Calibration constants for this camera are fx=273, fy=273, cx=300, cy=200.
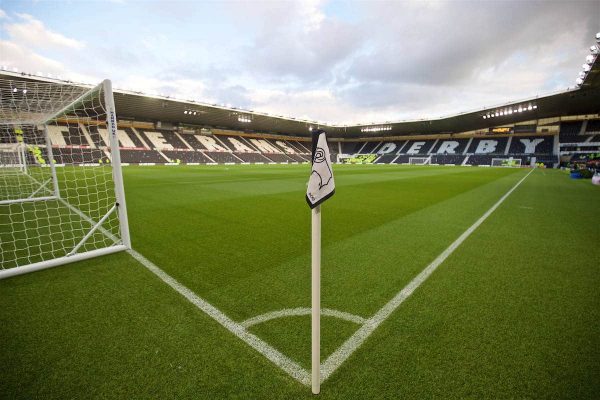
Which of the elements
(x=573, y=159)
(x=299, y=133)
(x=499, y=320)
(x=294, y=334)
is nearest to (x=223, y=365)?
(x=294, y=334)

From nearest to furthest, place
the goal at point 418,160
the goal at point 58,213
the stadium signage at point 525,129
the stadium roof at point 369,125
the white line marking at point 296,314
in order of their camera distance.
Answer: the white line marking at point 296,314 → the goal at point 58,213 → the stadium roof at point 369,125 → the stadium signage at point 525,129 → the goal at point 418,160

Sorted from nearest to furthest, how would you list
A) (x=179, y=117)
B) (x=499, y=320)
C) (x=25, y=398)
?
(x=25, y=398) < (x=499, y=320) < (x=179, y=117)

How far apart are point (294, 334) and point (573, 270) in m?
3.96

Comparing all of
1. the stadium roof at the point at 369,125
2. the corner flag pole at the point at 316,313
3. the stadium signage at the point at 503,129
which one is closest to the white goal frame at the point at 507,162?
the stadium roof at the point at 369,125

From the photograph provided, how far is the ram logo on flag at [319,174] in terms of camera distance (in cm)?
152

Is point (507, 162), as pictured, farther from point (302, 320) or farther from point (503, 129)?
point (302, 320)

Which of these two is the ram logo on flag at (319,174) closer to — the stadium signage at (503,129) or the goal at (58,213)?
the goal at (58,213)

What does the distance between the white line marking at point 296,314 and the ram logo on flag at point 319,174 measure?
145 cm

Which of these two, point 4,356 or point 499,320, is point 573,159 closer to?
point 499,320

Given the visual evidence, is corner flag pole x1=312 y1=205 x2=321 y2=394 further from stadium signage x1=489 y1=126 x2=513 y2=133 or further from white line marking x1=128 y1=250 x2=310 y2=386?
stadium signage x1=489 y1=126 x2=513 y2=133

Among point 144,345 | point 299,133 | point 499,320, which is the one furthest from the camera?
point 299,133

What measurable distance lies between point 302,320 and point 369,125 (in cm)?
6120

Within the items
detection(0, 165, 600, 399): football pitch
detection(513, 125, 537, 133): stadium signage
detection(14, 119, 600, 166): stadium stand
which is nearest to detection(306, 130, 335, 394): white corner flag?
detection(0, 165, 600, 399): football pitch

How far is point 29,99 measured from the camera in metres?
5.73
